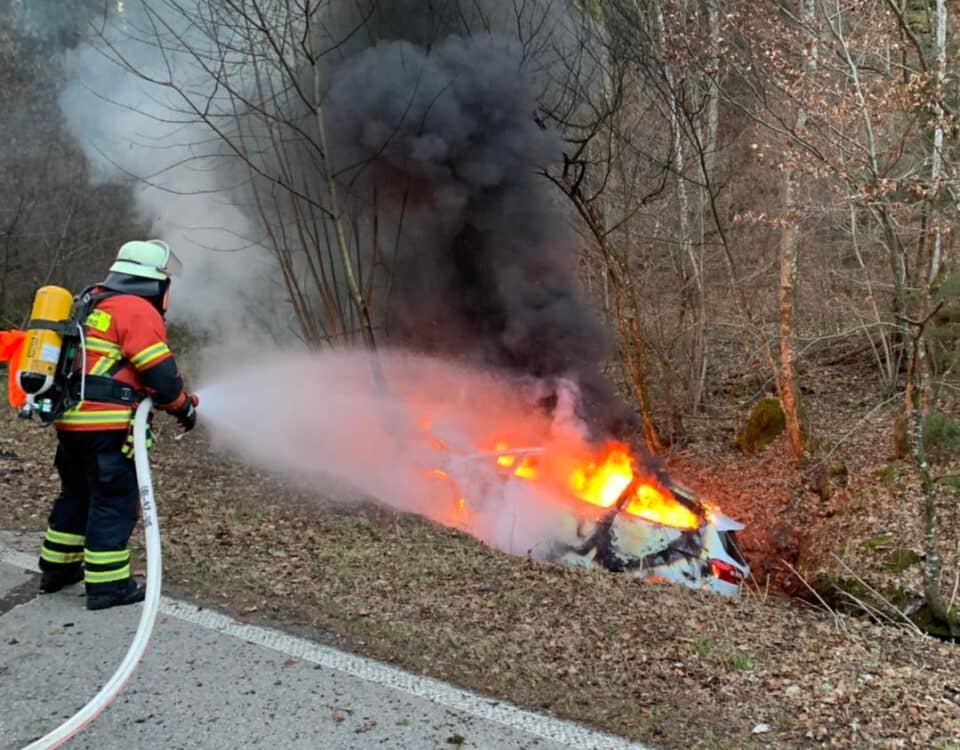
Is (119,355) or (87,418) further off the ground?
(119,355)

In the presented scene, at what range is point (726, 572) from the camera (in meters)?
5.68

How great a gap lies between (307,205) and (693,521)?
4831 millimetres

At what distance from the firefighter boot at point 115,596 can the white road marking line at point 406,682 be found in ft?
0.46

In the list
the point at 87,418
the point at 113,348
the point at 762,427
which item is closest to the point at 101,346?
the point at 113,348

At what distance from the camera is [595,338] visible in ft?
27.5

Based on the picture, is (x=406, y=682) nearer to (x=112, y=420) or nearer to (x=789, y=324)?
(x=112, y=420)

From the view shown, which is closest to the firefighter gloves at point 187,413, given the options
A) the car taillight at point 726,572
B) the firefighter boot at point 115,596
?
the firefighter boot at point 115,596

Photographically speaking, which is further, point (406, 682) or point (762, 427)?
point (762, 427)

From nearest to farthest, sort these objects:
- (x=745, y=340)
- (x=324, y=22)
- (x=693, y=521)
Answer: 1. (x=693, y=521)
2. (x=324, y=22)
3. (x=745, y=340)

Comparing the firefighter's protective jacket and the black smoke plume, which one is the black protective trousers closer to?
the firefighter's protective jacket

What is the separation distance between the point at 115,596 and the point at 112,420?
2.77ft

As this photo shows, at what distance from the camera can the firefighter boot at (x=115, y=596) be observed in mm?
3469

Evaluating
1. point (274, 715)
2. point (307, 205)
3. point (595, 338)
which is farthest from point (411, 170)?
point (274, 715)

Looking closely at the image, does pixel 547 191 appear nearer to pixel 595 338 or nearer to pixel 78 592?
pixel 595 338
